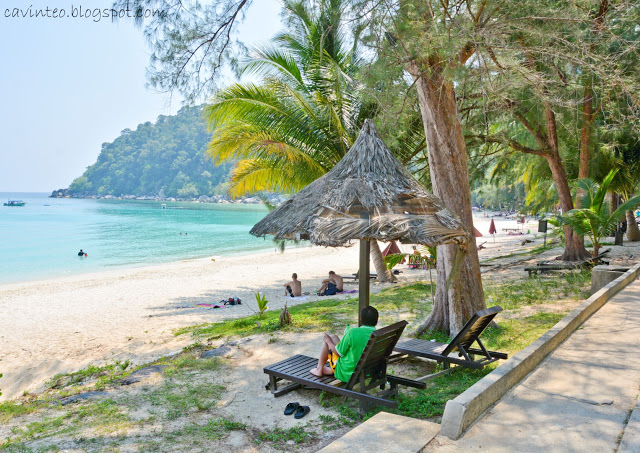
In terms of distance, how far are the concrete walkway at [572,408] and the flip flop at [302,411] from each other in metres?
1.49

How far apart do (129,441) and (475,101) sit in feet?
30.4

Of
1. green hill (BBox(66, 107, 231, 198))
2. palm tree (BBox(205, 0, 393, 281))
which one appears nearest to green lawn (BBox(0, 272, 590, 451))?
palm tree (BBox(205, 0, 393, 281))

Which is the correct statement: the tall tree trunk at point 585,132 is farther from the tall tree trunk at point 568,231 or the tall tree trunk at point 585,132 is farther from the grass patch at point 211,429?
the grass patch at point 211,429

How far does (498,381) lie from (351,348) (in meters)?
1.25

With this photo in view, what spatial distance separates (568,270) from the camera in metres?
11.4

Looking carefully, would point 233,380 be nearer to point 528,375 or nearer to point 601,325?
point 528,375

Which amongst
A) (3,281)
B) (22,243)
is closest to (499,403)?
(3,281)

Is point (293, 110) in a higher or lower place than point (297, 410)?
higher

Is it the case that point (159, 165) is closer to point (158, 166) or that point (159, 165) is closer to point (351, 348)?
point (158, 166)

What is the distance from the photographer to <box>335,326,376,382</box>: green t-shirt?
4.30 meters

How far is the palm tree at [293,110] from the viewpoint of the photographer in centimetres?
1211

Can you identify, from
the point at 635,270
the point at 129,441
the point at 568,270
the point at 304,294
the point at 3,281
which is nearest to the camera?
the point at 129,441

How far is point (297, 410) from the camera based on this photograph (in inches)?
168

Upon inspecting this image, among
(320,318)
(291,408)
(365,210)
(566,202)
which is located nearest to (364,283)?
(365,210)
